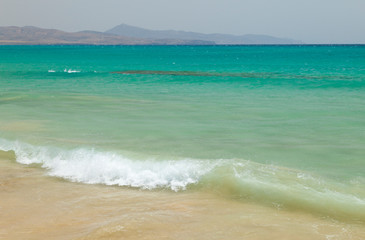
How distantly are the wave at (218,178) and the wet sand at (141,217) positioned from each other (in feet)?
1.40

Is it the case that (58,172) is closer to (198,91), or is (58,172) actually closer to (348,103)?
(348,103)

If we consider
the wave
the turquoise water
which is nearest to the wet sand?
the wave

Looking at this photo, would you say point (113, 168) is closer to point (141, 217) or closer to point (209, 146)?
point (209, 146)

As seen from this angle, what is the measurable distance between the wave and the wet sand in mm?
426

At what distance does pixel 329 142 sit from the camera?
42.1ft

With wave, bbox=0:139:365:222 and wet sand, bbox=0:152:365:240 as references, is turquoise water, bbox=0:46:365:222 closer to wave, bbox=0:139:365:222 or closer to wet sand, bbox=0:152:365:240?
wave, bbox=0:139:365:222

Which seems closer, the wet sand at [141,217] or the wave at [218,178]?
the wet sand at [141,217]

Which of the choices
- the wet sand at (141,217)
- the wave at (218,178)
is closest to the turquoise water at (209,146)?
the wave at (218,178)

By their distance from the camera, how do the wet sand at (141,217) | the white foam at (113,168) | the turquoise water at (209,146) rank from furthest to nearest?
the white foam at (113,168) → the turquoise water at (209,146) → the wet sand at (141,217)

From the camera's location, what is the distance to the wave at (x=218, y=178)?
8.01m

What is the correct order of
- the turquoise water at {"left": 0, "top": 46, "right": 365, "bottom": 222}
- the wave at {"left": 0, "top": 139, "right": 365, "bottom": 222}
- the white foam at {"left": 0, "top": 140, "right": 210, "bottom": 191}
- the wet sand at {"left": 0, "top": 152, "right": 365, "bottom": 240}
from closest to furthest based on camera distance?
the wet sand at {"left": 0, "top": 152, "right": 365, "bottom": 240} → the wave at {"left": 0, "top": 139, "right": 365, "bottom": 222} → the turquoise water at {"left": 0, "top": 46, "right": 365, "bottom": 222} → the white foam at {"left": 0, "top": 140, "right": 210, "bottom": 191}

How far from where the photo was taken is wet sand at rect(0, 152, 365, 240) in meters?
6.54

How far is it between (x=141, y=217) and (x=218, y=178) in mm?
2554

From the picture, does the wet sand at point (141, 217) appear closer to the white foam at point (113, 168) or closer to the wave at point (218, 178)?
the wave at point (218, 178)
